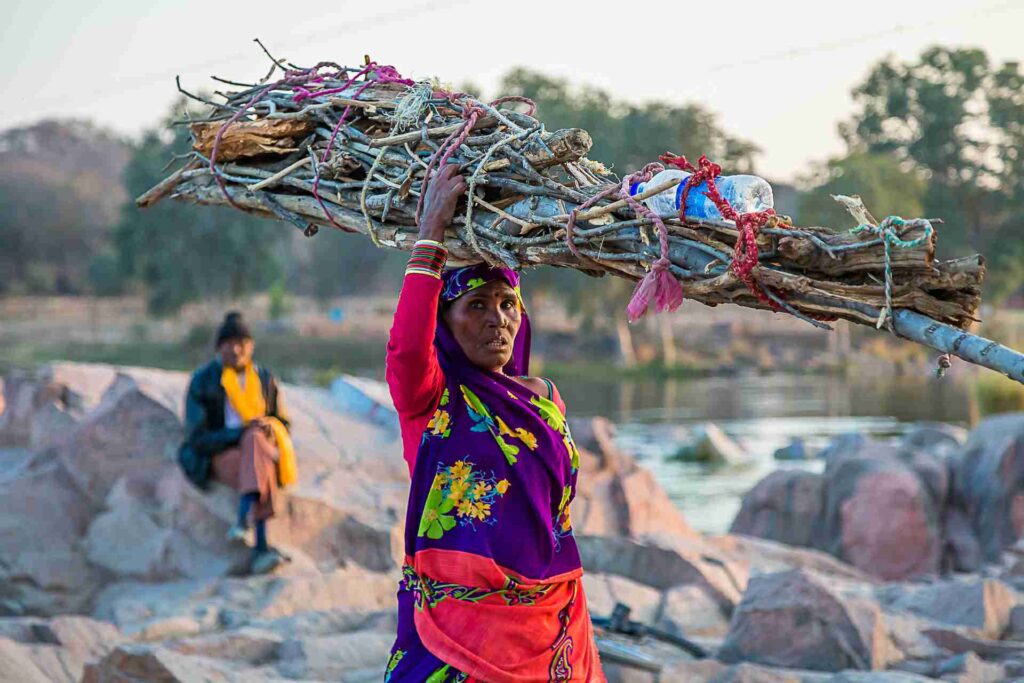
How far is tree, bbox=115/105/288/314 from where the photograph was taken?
3253 centimetres

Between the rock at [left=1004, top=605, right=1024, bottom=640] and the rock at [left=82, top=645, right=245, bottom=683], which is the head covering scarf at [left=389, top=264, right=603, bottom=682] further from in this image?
the rock at [left=1004, top=605, right=1024, bottom=640]

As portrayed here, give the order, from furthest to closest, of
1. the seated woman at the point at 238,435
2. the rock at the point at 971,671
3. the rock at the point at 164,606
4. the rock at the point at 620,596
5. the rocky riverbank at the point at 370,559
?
1. the seated woman at the point at 238,435
2. the rock at the point at 620,596
3. the rock at the point at 164,606
4. the rocky riverbank at the point at 370,559
5. the rock at the point at 971,671

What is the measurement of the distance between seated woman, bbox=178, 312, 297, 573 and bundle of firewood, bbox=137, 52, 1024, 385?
2787mm

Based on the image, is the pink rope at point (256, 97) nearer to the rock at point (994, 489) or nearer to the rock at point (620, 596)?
the rock at point (620, 596)

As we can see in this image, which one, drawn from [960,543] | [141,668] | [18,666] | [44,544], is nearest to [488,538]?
[141,668]

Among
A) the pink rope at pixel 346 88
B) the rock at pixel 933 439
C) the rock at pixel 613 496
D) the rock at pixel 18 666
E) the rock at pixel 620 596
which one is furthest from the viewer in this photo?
the rock at pixel 933 439

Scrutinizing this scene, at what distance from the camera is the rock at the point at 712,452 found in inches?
591

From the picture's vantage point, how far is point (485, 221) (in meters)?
2.60

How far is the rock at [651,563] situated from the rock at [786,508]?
3.12 metres

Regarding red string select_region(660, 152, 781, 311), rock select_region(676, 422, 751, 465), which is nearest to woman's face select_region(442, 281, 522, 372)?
red string select_region(660, 152, 781, 311)

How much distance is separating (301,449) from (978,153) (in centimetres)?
2725

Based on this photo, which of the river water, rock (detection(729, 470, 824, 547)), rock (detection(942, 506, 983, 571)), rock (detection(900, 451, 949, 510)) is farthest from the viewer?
the river water

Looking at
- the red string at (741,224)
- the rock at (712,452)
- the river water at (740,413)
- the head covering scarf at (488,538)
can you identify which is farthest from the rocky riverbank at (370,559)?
the rock at (712,452)

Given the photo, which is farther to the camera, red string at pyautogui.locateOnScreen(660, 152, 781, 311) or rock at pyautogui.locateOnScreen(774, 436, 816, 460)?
rock at pyautogui.locateOnScreen(774, 436, 816, 460)
